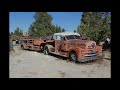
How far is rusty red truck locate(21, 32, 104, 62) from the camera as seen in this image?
268 inches

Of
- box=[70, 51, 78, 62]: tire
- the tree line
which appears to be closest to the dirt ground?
box=[70, 51, 78, 62]: tire

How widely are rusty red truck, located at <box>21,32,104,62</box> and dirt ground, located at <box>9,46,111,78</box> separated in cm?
18

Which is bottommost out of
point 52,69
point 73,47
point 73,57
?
point 52,69

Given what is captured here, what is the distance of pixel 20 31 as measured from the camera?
6.78 meters

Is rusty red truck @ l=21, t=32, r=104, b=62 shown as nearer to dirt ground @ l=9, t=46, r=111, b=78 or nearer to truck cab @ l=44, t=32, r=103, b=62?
truck cab @ l=44, t=32, r=103, b=62

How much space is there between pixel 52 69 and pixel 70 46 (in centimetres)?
72

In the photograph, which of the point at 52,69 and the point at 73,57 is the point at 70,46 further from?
the point at 52,69

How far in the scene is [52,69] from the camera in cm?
680

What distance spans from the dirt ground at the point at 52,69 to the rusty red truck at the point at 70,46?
0.58 feet

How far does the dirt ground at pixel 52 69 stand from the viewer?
6.77 m

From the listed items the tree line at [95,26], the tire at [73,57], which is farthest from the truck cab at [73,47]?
the tree line at [95,26]

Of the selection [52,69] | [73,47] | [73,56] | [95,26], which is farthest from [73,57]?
[95,26]
